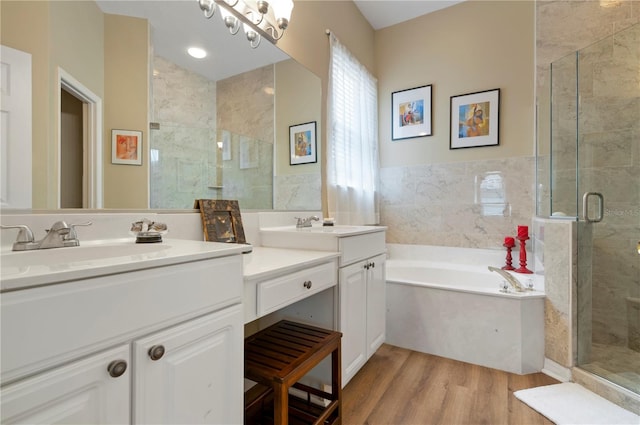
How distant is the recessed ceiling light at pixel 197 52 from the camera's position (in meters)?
1.38

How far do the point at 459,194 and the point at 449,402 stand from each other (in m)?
1.82

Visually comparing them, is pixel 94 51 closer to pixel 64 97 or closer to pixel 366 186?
pixel 64 97

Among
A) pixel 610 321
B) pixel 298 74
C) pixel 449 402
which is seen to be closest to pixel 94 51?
pixel 298 74

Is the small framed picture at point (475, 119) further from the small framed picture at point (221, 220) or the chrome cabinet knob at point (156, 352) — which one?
the chrome cabinet knob at point (156, 352)

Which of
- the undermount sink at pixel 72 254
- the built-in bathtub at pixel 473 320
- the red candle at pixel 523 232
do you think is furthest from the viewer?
the red candle at pixel 523 232

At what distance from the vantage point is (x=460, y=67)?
2.85 meters

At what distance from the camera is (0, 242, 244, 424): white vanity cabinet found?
1.66ft

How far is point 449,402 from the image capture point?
5.28 feet

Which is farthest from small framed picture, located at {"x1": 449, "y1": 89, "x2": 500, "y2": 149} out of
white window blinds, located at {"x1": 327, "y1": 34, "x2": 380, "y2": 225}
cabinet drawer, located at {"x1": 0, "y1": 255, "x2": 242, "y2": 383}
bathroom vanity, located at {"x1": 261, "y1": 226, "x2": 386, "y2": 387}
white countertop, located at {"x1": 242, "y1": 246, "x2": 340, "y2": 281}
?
cabinet drawer, located at {"x1": 0, "y1": 255, "x2": 242, "y2": 383}

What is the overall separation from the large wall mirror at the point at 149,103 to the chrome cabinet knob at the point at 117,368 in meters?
0.58

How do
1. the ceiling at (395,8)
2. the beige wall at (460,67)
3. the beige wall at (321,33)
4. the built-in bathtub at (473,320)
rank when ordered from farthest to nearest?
the ceiling at (395,8), the beige wall at (460,67), the beige wall at (321,33), the built-in bathtub at (473,320)

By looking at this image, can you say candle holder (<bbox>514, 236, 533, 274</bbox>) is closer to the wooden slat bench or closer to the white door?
the wooden slat bench

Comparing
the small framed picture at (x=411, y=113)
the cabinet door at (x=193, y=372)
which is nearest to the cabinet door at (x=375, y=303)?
the cabinet door at (x=193, y=372)

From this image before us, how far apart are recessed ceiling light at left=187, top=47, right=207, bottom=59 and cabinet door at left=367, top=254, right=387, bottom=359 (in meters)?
1.38
